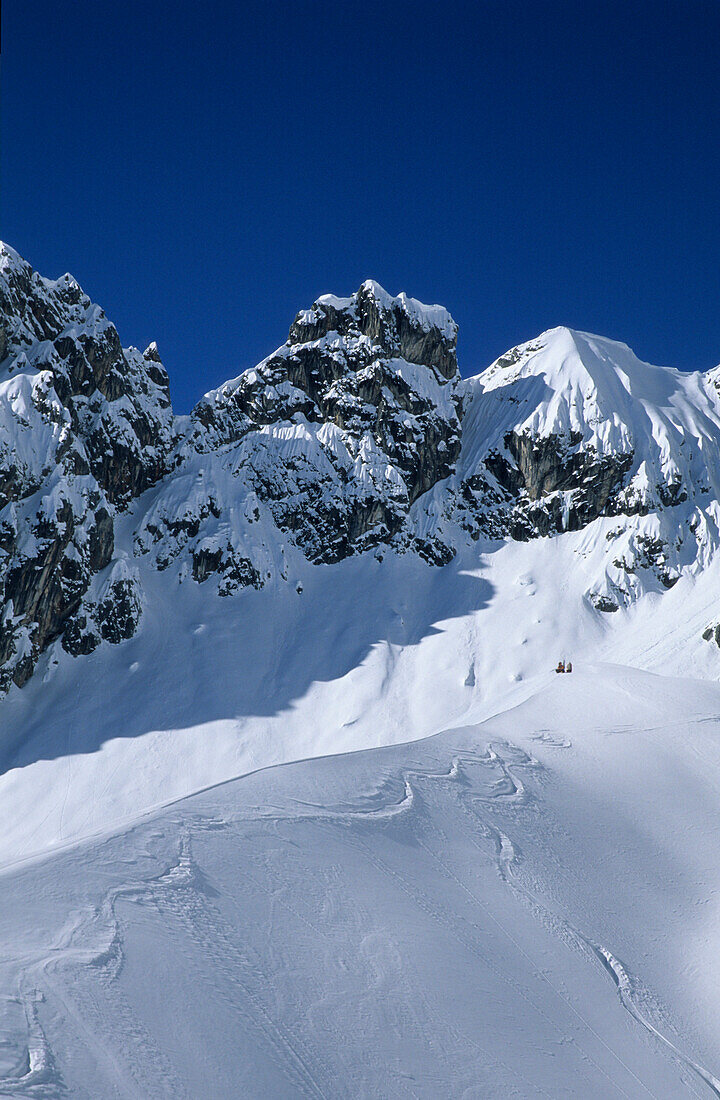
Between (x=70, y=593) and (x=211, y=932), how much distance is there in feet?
173

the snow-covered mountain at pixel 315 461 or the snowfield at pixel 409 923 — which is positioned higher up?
the snow-covered mountain at pixel 315 461

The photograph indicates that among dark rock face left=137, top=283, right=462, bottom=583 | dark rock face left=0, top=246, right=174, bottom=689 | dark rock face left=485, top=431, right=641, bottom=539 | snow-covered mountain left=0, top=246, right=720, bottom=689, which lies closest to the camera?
dark rock face left=0, top=246, right=174, bottom=689

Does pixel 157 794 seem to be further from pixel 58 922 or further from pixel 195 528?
pixel 58 922

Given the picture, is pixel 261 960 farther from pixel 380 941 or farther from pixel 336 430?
pixel 336 430

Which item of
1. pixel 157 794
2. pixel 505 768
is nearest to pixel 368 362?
pixel 157 794

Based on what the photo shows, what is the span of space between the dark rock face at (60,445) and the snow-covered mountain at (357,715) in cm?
28

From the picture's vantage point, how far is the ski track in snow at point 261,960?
264 inches

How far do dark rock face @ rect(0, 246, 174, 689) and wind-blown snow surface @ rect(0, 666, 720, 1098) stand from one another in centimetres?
4694

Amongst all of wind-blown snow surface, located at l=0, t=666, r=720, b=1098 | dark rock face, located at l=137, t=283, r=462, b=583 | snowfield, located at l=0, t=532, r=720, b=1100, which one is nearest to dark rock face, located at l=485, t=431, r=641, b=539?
dark rock face, located at l=137, t=283, r=462, b=583

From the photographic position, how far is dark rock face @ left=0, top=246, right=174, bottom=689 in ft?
181

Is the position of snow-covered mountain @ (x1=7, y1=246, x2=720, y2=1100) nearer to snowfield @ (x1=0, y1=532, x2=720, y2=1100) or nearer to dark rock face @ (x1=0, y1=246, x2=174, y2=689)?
snowfield @ (x1=0, y1=532, x2=720, y2=1100)

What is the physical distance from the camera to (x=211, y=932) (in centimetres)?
898

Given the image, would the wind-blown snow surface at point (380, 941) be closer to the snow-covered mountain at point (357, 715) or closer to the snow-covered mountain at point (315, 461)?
the snow-covered mountain at point (357, 715)

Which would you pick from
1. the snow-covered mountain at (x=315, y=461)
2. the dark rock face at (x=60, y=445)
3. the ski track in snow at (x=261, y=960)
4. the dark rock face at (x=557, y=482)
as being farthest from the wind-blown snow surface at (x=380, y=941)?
the dark rock face at (x=557, y=482)
